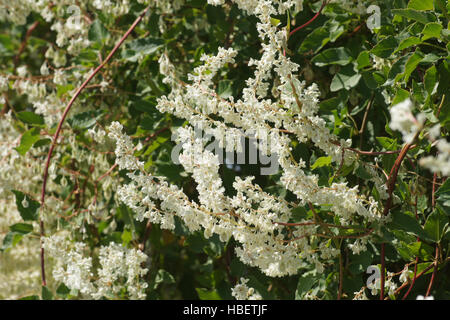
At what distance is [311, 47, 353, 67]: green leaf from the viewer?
1573 mm

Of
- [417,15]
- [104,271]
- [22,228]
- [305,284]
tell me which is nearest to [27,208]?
[22,228]

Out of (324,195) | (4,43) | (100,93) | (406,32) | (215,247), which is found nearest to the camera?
(324,195)

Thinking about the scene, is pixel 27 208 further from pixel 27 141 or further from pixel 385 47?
pixel 385 47

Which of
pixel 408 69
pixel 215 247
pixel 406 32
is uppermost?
pixel 406 32

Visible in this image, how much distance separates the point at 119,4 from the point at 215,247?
0.92 m

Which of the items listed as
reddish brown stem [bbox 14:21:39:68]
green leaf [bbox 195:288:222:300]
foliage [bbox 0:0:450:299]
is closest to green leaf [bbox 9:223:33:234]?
foliage [bbox 0:0:450:299]

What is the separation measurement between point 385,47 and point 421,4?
130 mm

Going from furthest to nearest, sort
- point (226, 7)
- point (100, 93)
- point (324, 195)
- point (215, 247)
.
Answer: point (100, 93) < point (226, 7) < point (215, 247) < point (324, 195)

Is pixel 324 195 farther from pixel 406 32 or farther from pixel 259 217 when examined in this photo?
pixel 406 32

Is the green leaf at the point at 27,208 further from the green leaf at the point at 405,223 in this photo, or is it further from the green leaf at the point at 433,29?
the green leaf at the point at 433,29

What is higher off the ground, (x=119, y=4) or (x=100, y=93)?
(x=119, y=4)

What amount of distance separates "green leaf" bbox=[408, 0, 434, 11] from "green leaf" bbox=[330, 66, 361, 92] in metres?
0.31
